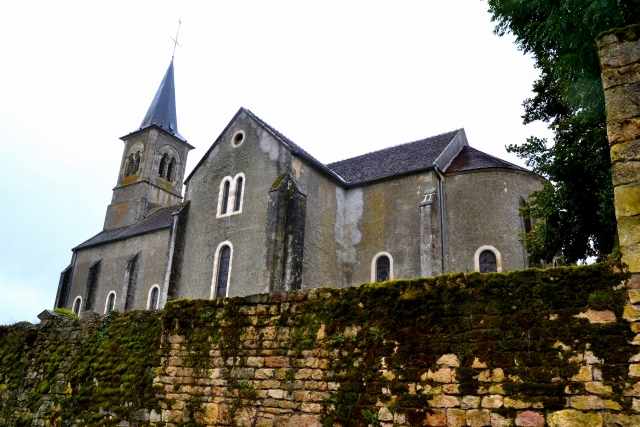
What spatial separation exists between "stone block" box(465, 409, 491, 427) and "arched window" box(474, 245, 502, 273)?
12.7 meters

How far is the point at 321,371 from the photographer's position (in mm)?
5953

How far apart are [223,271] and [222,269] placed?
106 mm

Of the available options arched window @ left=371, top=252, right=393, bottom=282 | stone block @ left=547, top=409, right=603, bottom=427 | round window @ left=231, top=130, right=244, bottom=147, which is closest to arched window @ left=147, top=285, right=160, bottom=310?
round window @ left=231, top=130, right=244, bottom=147

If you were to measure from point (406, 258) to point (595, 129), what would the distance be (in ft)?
29.6

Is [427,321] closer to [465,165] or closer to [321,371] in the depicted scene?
[321,371]

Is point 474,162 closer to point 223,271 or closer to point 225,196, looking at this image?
point 225,196

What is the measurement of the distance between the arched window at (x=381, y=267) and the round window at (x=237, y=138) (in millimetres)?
7230

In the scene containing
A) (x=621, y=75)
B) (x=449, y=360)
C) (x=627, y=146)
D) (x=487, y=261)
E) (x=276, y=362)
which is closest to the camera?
(x=627, y=146)

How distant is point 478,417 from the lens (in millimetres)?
4824

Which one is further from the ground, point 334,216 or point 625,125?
point 334,216

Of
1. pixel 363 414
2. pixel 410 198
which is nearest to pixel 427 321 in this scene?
pixel 363 414

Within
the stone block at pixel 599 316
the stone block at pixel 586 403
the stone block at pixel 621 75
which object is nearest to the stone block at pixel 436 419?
the stone block at pixel 586 403

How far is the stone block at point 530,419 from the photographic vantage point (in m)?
4.55

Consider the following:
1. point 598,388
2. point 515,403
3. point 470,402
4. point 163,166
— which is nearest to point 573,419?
point 598,388
